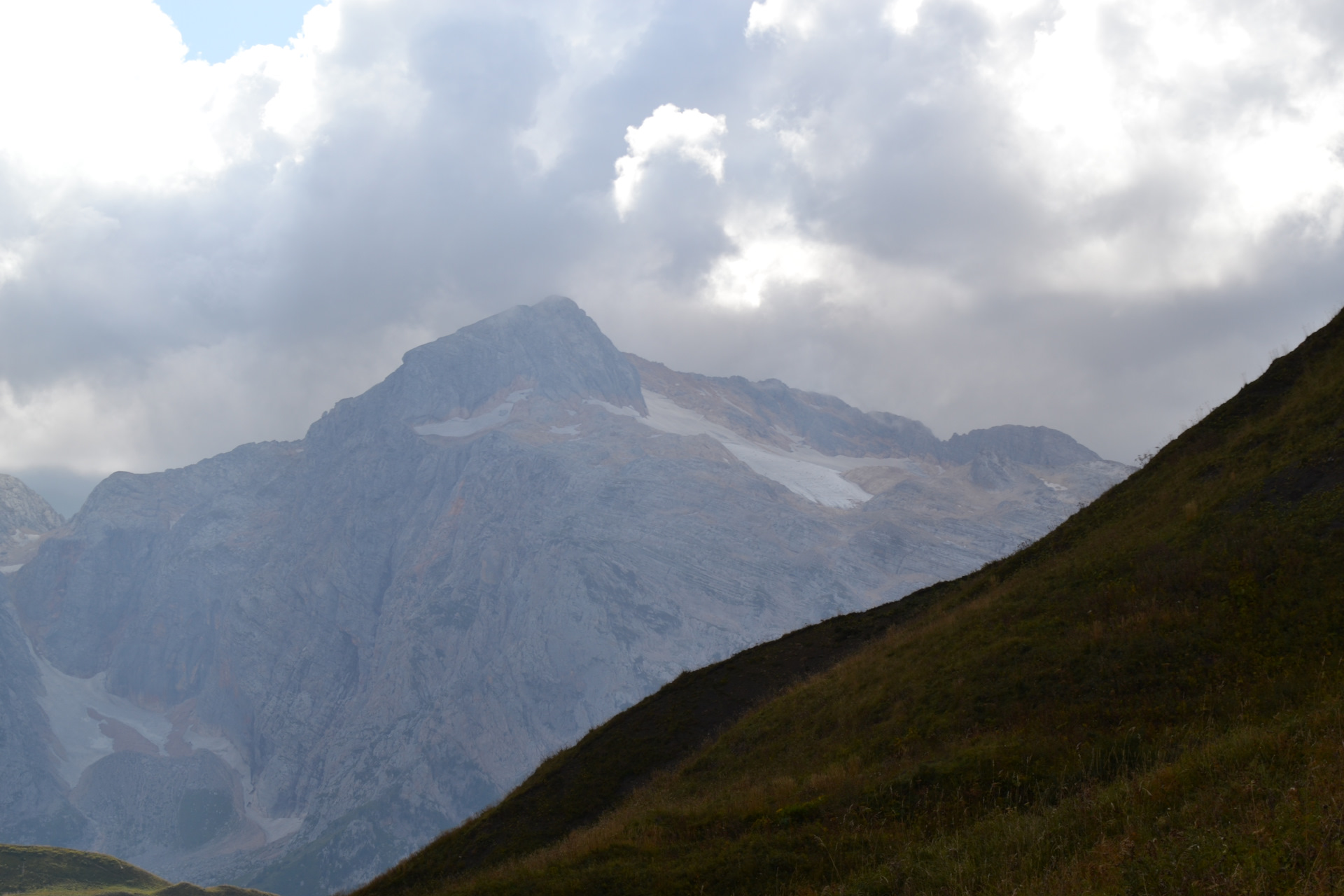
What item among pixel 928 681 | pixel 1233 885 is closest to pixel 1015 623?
pixel 928 681

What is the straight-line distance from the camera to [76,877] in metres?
135

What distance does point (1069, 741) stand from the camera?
1947 centimetres

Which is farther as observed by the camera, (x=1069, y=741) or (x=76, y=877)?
(x=76, y=877)

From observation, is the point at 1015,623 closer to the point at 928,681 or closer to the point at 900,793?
the point at 928,681

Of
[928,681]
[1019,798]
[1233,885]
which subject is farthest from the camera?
[928,681]

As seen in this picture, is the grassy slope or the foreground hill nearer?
the foreground hill

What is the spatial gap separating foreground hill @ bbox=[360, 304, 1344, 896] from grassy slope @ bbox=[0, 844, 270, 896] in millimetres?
118979

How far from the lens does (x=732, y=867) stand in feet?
59.2

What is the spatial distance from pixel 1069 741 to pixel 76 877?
166 meters

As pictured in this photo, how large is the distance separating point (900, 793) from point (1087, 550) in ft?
52.1

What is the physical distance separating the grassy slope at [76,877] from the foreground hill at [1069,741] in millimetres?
118979

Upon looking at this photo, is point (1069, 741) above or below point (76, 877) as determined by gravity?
below

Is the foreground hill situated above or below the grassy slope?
below

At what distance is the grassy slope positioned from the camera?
126 m
